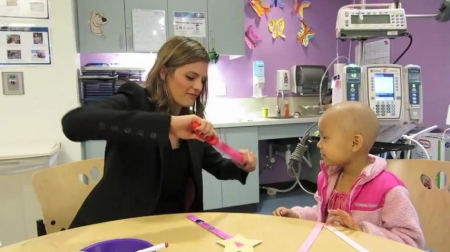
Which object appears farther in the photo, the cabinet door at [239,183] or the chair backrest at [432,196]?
the cabinet door at [239,183]

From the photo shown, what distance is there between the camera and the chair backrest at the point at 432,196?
3.82ft

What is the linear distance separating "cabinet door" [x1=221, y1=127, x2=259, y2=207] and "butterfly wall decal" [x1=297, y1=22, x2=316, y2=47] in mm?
1495

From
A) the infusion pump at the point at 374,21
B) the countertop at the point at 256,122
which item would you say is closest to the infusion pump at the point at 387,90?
the infusion pump at the point at 374,21

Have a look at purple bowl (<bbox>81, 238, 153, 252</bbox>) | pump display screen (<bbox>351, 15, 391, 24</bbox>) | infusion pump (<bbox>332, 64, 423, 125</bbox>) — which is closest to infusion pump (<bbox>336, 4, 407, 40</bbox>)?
pump display screen (<bbox>351, 15, 391, 24</bbox>)

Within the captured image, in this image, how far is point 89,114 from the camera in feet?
3.19

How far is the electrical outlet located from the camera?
2336mm

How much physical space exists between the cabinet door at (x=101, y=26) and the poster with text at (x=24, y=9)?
0.44m

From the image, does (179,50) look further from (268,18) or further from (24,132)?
(268,18)

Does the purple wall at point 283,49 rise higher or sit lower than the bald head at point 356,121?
higher

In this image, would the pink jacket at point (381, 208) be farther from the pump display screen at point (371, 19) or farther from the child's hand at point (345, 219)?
the pump display screen at point (371, 19)

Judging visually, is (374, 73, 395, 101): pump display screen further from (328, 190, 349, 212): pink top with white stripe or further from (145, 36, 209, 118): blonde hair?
(145, 36, 209, 118): blonde hair

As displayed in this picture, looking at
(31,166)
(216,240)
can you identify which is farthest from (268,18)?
(216,240)

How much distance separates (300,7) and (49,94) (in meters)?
2.86

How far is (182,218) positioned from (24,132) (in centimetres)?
187
